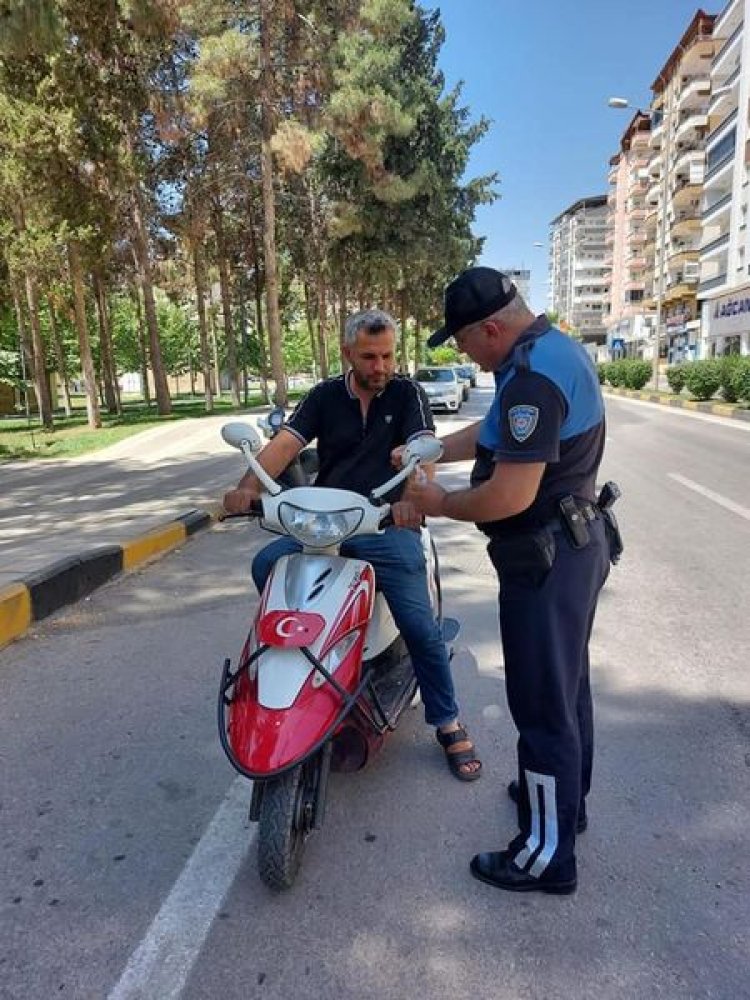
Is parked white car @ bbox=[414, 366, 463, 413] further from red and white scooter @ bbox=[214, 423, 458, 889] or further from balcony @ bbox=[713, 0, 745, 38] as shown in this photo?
balcony @ bbox=[713, 0, 745, 38]

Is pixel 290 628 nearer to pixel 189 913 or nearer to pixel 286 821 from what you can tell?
pixel 286 821

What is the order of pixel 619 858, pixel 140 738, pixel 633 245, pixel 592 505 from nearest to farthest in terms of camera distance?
1. pixel 592 505
2. pixel 619 858
3. pixel 140 738
4. pixel 633 245

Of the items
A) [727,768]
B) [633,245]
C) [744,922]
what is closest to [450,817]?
[744,922]

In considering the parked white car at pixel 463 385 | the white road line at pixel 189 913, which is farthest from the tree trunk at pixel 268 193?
the white road line at pixel 189 913

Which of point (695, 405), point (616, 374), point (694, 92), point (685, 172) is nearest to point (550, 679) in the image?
point (695, 405)

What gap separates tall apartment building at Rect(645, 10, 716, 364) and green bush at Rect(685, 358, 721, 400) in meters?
26.1

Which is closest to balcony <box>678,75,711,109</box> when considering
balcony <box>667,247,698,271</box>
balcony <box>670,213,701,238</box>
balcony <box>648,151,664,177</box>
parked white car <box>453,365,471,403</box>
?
balcony <box>670,213,701,238</box>

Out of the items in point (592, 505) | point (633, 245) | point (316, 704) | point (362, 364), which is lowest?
point (316, 704)

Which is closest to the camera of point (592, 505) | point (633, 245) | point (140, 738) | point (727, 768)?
point (592, 505)

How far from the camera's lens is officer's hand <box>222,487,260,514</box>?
290 centimetres

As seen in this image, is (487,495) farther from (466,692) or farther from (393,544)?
(466,692)

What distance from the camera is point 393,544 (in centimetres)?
291

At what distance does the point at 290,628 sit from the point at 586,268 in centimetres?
12858

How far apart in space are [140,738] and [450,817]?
1.43m
